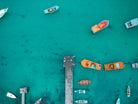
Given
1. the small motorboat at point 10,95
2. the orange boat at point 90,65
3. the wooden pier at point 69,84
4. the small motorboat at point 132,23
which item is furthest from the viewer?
the small motorboat at point 10,95

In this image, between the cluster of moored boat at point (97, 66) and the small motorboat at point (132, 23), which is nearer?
the small motorboat at point (132, 23)

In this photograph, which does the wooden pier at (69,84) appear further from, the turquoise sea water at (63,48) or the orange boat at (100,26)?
the orange boat at (100,26)

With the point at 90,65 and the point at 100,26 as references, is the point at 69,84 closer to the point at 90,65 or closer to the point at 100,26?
the point at 90,65

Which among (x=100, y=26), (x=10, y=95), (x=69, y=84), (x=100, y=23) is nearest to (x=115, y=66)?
(x=100, y=26)

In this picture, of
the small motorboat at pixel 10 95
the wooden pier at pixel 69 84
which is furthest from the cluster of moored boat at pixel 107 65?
the small motorboat at pixel 10 95

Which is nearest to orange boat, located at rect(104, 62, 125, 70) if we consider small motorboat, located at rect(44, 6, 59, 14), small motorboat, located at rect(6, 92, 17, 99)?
small motorboat, located at rect(44, 6, 59, 14)

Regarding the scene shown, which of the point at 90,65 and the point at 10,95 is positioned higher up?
the point at 90,65

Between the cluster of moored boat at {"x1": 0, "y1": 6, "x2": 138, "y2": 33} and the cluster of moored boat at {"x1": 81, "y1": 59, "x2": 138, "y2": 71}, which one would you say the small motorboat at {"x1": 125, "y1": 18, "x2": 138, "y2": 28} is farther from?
the cluster of moored boat at {"x1": 81, "y1": 59, "x2": 138, "y2": 71}

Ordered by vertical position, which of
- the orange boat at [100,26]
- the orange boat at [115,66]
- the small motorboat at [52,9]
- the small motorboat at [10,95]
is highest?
the small motorboat at [52,9]
